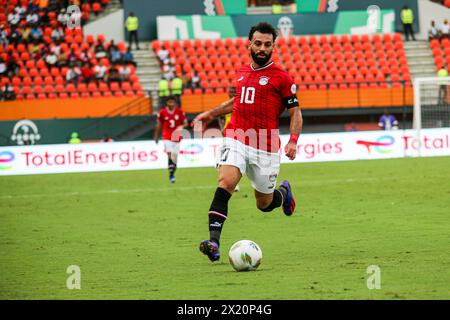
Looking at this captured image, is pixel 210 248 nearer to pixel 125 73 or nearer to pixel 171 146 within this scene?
pixel 171 146

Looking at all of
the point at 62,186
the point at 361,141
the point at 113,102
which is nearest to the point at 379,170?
the point at 361,141

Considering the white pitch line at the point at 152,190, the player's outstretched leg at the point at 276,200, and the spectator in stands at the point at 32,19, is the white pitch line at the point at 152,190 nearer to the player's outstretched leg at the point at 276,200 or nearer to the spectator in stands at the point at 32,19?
the player's outstretched leg at the point at 276,200

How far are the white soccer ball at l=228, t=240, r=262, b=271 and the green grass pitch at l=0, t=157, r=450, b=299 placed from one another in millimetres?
129

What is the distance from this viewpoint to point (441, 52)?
41.3 m

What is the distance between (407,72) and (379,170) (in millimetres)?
16312

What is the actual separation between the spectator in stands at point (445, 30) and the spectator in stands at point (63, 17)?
16.6 meters

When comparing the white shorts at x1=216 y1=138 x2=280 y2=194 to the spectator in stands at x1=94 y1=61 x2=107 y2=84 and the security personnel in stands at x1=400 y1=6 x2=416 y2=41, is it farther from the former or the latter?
the security personnel in stands at x1=400 y1=6 x2=416 y2=41

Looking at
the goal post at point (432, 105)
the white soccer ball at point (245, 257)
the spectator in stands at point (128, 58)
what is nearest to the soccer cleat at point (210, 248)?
the white soccer ball at point (245, 257)

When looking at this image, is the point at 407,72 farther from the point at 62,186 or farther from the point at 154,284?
the point at 154,284

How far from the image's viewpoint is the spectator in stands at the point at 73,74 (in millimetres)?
36750

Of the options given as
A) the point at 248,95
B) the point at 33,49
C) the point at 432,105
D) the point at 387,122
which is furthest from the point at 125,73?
the point at 248,95

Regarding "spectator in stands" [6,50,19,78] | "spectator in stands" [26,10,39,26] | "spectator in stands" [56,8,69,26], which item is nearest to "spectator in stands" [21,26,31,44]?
"spectator in stands" [26,10,39,26]
